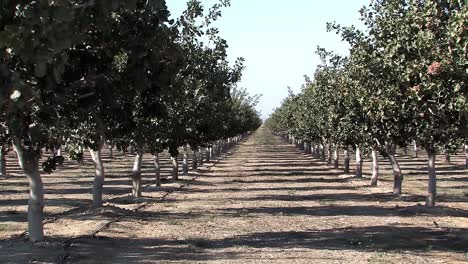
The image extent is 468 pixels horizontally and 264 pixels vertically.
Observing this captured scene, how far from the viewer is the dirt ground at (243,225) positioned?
39.2 ft

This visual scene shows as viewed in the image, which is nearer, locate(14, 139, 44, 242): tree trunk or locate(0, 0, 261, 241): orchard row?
locate(0, 0, 261, 241): orchard row

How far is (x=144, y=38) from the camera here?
9.76 metres

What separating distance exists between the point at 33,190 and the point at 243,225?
246 inches

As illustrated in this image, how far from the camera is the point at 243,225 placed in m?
16.3

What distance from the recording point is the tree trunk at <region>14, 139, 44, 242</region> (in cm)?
1184

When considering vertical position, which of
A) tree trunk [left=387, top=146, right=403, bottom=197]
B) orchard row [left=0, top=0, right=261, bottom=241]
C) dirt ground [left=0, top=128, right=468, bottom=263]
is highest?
orchard row [left=0, top=0, right=261, bottom=241]

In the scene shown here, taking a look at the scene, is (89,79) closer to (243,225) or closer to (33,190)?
(33,190)

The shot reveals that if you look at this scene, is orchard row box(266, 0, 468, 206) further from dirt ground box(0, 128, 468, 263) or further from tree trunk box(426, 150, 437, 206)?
dirt ground box(0, 128, 468, 263)

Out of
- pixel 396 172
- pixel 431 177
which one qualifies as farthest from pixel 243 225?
pixel 396 172

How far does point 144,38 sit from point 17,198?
52.0ft

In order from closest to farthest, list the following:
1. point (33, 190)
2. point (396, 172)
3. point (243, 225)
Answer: point (33, 190), point (243, 225), point (396, 172)

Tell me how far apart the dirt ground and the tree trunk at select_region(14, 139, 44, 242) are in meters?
0.35

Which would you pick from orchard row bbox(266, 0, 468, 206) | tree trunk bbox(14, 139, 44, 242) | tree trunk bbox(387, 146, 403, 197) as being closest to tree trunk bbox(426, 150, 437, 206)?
orchard row bbox(266, 0, 468, 206)

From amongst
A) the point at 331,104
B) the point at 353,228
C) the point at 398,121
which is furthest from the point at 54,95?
the point at 331,104
